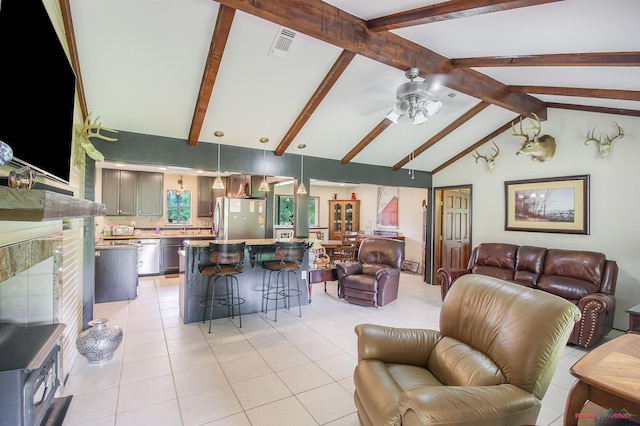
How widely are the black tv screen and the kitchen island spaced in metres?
2.25

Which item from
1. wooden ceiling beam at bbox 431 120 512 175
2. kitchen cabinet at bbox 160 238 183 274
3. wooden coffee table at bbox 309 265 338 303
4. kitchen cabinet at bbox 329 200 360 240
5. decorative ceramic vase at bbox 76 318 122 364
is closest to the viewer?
→ decorative ceramic vase at bbox 76 318 122 364

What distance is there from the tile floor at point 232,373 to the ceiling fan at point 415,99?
275 centimetres

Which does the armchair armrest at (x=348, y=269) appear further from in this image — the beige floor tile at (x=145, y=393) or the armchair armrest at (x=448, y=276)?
the beige floor tile at (x=145, y=393)

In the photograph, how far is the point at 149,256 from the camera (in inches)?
264

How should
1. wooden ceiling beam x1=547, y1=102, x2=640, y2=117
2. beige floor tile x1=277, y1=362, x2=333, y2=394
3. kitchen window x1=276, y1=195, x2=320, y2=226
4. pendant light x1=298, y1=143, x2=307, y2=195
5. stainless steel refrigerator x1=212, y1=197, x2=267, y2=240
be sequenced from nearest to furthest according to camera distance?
beige floor tile x1=277, y1=362, x2=333, y2=394 → wooden ceiling beam x1=547, y1=102, x2=640, y2=117 → pendant light x1=298, y1=143, x2=307, y2=195 → stainless steel refrigerator x1=212, y1=197, x2=267, y2=240 → kitchen window x1=276, y1=195, x2=320, y2=226

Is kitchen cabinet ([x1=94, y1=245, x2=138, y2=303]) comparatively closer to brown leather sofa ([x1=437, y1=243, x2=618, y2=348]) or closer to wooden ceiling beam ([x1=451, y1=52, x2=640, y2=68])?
brown leather sofa ([x1=437, y1=243, x2=618, y2=348])

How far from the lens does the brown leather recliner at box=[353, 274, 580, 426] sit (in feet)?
4.60

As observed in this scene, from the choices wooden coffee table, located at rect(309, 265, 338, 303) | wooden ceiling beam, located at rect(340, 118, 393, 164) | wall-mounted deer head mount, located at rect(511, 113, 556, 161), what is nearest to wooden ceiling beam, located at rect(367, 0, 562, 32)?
wooden ceiling beam, located at rect(340, 118, 393, 164)

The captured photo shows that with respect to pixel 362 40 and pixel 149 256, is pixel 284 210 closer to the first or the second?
pixel 149 256

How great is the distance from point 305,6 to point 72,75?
1832 millimetres

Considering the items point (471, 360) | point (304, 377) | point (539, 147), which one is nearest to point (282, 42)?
point (471, 360)

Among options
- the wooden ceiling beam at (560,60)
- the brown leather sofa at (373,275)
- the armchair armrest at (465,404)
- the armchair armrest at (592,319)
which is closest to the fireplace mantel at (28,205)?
the armchair armrest at (465,404)

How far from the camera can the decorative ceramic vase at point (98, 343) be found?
2.93 metres

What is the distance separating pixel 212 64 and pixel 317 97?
1.26 meters
